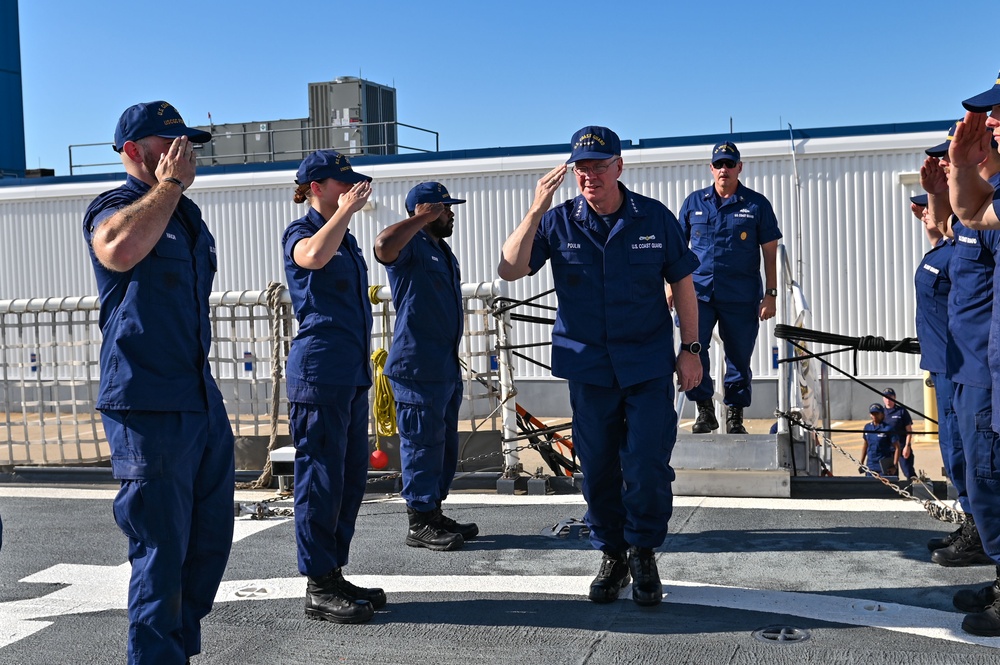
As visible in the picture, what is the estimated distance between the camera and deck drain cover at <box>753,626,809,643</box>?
156 inches

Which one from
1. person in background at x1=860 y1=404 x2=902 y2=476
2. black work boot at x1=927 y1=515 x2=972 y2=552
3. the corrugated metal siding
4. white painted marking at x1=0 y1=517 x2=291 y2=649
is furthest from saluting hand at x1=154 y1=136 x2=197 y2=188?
the corrugated metal siding

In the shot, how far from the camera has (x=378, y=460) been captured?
749 cm

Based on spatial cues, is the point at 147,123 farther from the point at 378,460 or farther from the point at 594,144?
the point at 378,460

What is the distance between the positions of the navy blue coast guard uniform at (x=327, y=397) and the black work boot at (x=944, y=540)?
9.24 ft

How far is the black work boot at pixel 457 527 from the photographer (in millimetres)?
5699

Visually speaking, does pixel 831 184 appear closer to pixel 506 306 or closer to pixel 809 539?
pixel 506 306

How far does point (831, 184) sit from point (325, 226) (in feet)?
45.3

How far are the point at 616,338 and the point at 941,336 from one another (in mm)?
1692

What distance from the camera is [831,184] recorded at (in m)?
16.6

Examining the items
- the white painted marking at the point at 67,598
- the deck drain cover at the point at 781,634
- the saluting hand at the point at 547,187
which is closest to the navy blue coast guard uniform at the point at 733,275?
the saluting hand at the point at 547,187

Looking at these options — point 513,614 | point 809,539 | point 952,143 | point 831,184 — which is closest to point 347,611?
point 513,614

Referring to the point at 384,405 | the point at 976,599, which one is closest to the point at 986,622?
the point at 976,599

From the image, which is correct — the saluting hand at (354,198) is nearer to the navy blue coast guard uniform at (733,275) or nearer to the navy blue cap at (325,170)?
the navy blue cap at (325,170)

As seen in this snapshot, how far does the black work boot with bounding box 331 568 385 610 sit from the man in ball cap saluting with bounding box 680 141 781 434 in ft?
10.4
